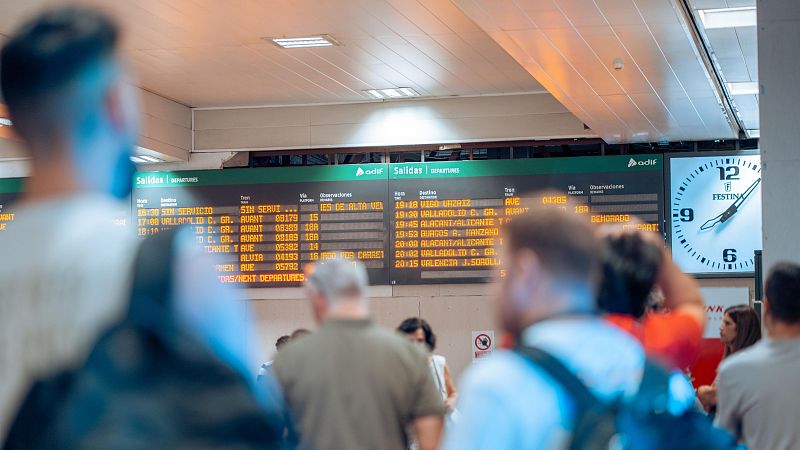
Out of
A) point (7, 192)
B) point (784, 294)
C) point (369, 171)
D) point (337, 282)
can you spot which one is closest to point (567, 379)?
point (784, 294)

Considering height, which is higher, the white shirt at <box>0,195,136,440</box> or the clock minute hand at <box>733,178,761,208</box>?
the clock minute hand at <box>733,178,761,208</box>

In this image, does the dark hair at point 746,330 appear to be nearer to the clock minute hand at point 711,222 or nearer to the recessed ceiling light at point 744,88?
the recessed ceiling light at point 744,88

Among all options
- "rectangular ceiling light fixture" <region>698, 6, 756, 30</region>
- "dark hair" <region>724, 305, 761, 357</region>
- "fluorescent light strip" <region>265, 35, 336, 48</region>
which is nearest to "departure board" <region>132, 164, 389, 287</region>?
"fluorescent light strip" <region>265, 35, 336, 48</region>

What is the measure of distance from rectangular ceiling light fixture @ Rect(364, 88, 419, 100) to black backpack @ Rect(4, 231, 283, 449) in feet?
28.9

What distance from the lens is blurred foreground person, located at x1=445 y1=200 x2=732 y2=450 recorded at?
4.64ft

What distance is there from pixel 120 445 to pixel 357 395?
2.82 meters

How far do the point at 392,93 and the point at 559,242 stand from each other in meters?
8.23

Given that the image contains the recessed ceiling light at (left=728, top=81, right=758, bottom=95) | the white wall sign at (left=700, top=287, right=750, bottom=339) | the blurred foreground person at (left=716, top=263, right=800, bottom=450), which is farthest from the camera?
the white wall sign at (left=700, top=287, right=750, bottom=339)

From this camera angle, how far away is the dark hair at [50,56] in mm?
937

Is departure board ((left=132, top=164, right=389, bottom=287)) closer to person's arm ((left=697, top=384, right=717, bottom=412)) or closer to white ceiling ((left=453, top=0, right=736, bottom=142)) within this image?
white ceiling ((left=453, top=0, right=736, bottom=142))

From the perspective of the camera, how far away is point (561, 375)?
1427 millimetres

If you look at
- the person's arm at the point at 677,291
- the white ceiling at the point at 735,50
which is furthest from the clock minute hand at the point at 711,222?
the person's arm at the point at 677,291

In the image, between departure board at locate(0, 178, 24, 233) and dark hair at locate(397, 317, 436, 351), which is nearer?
dark hair at locate(397, 317, 436, 351)

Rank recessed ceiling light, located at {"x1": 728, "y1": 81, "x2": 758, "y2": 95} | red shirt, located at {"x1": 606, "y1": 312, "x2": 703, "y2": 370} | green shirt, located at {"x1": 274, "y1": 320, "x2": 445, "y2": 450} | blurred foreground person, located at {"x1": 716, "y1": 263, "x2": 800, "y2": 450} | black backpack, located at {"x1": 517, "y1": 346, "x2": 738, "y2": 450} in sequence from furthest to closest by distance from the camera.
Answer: recessed ceiling light, located at {"x1": 728, "y1": 81, "x2": 758, "y2": 95} → green shirt, located at {"x1": 274, "y1": 320, "x2": 445, "y2": 450} → blurred foreground person, located at {"x1": 716, "y1": 263, "x2": 800, "y2": 450} → red shirt, located at {"x1": 606, "y1": 312, "x2": 703, "y2": 370} → black backpack, located at {"x1": 517, "y1": 346, "x2": 738, "y2": 450}
